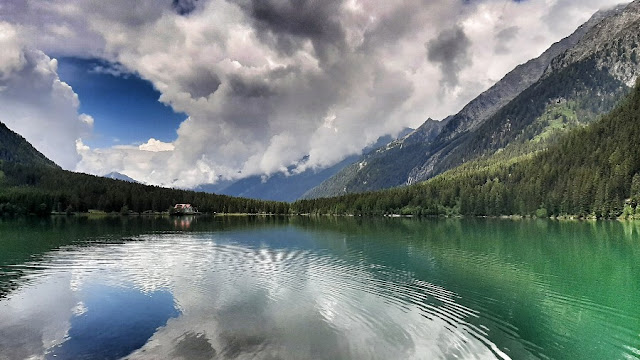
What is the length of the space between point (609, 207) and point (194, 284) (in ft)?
650

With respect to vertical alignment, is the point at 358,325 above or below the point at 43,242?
below

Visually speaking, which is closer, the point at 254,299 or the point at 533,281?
the point at 254,299

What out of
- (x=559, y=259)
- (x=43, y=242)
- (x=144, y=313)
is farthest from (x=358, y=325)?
(x=43, y=242)

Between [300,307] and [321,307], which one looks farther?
[300,307]

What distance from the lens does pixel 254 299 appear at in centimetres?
3775

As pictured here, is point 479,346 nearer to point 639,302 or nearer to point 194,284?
point 639,302

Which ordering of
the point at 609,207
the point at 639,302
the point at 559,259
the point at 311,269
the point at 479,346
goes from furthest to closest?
1. the point at 609,207
2. the point at 559,259
3. the point at 311,269
4. the point at 639,302
5. the point at 479,346

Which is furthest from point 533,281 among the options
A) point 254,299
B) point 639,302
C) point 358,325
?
point 254,299

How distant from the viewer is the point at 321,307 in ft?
115

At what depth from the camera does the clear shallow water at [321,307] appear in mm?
24797

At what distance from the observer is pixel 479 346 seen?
83.3ft

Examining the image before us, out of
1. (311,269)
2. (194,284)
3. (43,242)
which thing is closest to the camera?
(194,284)

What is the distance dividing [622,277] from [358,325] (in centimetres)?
3849

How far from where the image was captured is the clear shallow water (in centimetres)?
2480
